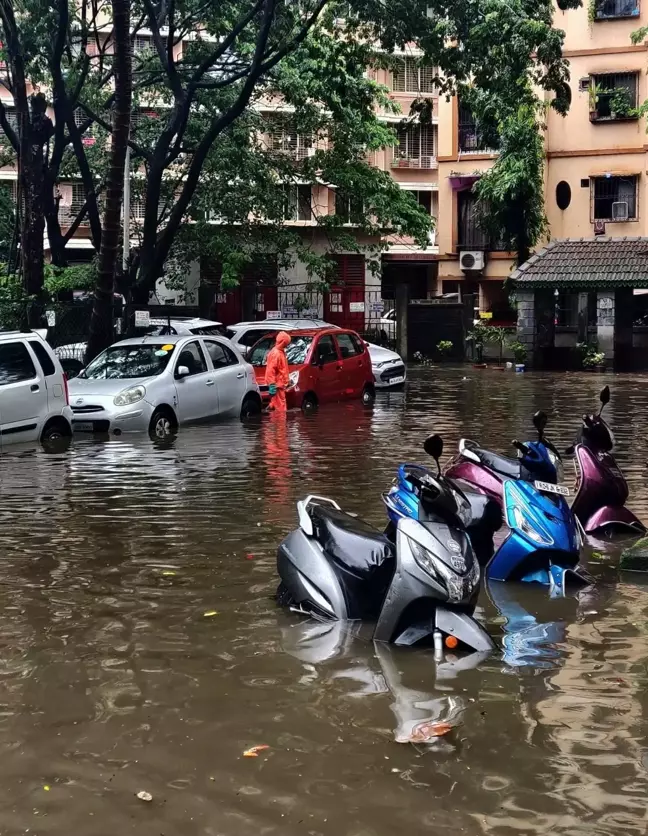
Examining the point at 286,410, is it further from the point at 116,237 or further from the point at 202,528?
the point at 202,528

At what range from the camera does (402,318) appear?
43219mm

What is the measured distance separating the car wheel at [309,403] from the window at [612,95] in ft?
86.9

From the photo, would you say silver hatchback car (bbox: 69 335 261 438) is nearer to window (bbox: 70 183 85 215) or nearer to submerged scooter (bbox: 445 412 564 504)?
submerged scooter (bbox: 445 412 564 504)

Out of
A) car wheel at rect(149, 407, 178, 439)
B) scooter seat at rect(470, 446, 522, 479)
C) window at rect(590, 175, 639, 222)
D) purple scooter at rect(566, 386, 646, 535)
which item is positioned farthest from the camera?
window at rect(590, 175, 639, 222)

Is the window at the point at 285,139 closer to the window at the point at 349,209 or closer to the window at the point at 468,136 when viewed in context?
the window at the point at 349,209

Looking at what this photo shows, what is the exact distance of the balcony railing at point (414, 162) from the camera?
187ft

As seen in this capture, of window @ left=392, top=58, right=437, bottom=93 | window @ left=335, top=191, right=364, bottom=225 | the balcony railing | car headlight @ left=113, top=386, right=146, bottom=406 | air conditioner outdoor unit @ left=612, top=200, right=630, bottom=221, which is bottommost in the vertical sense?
car headlight @ left=113, top=386, right=146, bottom=406

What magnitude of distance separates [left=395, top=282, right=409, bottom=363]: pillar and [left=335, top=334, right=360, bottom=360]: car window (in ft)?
58.5

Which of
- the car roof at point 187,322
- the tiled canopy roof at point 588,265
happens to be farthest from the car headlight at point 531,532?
the tiled canopy roof at point 588,265

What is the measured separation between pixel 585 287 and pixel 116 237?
21317 mm

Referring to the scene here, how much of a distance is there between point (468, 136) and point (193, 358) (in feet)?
113

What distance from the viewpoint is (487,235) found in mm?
50031

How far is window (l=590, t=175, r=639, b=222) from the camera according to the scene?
46.4m

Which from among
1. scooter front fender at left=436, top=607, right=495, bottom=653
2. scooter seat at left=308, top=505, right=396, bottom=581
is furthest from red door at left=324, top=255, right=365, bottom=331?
scooter front fender at left=436, top=607, right=495, bottom=653
